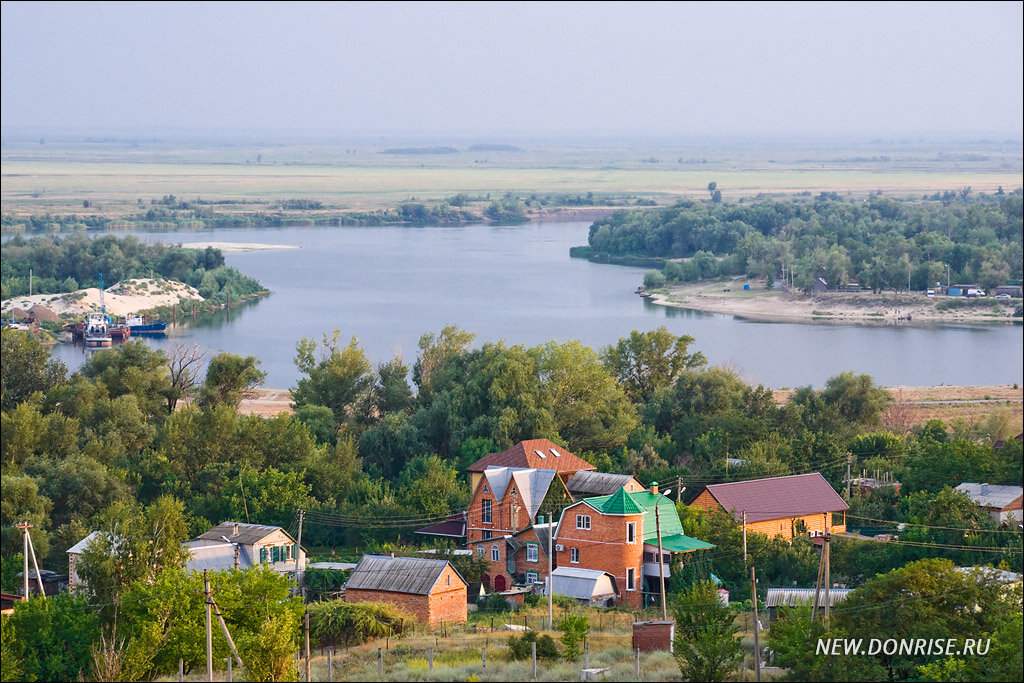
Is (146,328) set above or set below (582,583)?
below

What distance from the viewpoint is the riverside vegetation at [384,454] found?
1280 centimetres

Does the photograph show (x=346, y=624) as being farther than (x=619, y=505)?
No

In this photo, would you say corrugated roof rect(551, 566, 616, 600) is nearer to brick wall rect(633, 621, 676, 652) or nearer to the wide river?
brick wall rect(633, 621, 676, 652)

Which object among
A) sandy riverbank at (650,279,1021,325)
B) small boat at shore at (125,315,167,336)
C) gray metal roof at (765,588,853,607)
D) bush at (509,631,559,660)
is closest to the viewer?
bush at (509,631,559,660)

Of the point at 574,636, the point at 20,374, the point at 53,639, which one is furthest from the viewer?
the point at 20,374

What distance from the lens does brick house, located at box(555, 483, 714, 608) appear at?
47.5 ft

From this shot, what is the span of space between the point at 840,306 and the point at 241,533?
32.3 meters

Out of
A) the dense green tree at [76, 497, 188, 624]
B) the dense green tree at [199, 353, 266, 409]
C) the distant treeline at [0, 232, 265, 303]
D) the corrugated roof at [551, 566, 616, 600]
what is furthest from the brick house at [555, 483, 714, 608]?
the distant treeline at [0, 232, 265, 303]

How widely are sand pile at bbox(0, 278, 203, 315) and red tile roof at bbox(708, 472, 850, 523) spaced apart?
1209 inches

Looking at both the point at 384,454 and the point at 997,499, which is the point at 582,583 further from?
the point at 384,454

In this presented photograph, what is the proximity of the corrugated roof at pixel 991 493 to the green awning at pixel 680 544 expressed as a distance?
10.4ft

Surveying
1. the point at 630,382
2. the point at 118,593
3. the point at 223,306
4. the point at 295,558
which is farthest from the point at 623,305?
the point at 118,593

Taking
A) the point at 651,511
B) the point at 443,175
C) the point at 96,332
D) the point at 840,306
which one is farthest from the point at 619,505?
the point at 443,175

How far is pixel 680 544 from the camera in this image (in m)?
14.7
